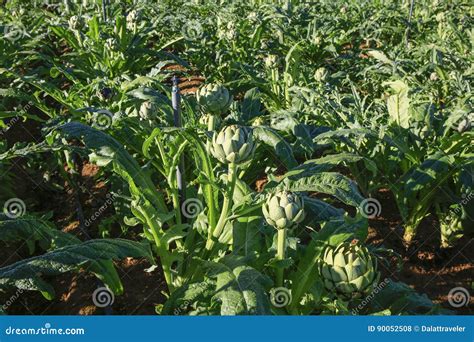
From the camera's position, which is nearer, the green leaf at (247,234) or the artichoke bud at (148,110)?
the green leaf at (247,234)

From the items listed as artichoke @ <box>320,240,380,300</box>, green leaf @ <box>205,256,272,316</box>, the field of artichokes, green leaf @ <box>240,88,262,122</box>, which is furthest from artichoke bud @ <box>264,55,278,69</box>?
artichoke @ <box>320,240,380,300</box>

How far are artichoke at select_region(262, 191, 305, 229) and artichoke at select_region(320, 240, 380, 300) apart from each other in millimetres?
189

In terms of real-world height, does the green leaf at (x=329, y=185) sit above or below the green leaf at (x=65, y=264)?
above

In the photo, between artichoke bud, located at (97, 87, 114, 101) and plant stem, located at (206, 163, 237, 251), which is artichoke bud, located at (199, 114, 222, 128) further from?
artichoke bud, located at (97, 87, 114, 101)

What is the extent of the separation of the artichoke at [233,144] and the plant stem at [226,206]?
0.06 metres

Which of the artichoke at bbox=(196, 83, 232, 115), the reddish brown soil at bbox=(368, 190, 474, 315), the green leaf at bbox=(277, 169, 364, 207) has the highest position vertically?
the artichoke at bbox=(196, 83, 232, 115)

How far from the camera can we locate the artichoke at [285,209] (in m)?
1.89

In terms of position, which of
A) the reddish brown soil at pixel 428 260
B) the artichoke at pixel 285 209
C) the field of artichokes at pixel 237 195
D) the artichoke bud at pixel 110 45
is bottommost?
the reddish brown soil at pixel 428 260

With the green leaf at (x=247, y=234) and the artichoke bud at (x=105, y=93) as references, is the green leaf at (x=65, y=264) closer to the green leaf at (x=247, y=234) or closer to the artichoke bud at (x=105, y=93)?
the green leaf at (x=247, y=234)

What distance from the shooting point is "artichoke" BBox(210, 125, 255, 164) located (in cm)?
214

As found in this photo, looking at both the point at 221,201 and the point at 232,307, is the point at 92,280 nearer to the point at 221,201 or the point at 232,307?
the point at 221,201

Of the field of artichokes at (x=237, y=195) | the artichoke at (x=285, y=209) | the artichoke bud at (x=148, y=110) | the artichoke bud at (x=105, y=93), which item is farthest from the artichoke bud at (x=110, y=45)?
the artichoke at (x=285, y=209)

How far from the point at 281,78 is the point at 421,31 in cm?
286

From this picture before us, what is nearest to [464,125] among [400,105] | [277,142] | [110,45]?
[400,105]
